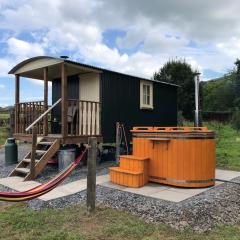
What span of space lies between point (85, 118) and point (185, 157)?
14.7ft

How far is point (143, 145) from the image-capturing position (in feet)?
24.0

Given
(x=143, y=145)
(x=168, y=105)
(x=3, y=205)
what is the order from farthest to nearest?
(x=168, y=105) → (x=143, y=145) → (x=3, y=205)

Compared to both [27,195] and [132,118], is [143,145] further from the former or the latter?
[132,118]

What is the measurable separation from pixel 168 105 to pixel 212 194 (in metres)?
7.31

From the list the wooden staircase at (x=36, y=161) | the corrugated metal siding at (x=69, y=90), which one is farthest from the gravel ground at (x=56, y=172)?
the corrugated metal siding at (x=69, y=90)

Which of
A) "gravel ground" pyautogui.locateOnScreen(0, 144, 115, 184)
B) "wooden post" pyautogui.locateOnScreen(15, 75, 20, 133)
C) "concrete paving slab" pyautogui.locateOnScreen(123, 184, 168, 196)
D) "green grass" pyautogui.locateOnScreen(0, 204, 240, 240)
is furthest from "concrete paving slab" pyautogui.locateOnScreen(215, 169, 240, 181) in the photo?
"wooden post" pyautogui.locateOnScreen(15, 75, 20, 133)

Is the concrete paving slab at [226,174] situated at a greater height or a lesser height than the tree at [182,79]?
lesser

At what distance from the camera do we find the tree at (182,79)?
23156 mm

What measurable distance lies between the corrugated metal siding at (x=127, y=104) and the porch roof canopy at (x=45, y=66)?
77cm

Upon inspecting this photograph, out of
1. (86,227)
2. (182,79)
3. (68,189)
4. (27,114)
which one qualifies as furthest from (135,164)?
(182,79)

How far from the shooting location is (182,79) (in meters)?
24.6

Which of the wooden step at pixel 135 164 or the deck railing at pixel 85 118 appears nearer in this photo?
the wooden step at pixel 135 164

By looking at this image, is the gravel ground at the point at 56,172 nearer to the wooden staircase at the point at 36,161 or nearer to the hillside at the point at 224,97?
the wooden staircase at the point at 36,161

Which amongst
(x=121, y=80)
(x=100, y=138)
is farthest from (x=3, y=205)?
(x=121, y=80)
